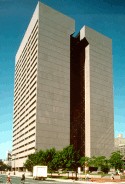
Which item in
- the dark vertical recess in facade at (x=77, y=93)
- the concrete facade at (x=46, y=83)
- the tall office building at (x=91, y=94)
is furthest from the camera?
the dark vertical recess in facade at (x=77, y=93)

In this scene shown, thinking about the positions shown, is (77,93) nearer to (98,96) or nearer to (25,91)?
(98,96)

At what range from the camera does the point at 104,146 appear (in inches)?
5507

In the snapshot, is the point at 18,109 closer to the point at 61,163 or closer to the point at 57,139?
the point at 57,139

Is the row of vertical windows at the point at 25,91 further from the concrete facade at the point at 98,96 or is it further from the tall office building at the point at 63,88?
the concrete facade at the point at 98,96

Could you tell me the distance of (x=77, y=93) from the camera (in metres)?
152

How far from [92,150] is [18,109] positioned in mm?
60210

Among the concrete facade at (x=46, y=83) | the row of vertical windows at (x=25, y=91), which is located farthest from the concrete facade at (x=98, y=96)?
the row of vertical windows at (x=25, y=91)

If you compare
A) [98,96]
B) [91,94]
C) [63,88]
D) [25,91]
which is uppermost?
[25,91]

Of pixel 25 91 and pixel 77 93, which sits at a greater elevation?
pixel 25 91

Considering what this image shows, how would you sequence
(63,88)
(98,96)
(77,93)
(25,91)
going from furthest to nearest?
Result: (25,91), (77,93), (98,96), (63,88)

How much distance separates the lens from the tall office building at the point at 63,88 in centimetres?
12875

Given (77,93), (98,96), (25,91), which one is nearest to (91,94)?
(98,96)

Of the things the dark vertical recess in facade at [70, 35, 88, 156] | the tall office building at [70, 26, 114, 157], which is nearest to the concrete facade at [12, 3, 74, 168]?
the dark vertical recess in facade at [70, 35, 88, 156]

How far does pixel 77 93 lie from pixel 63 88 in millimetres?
17378
